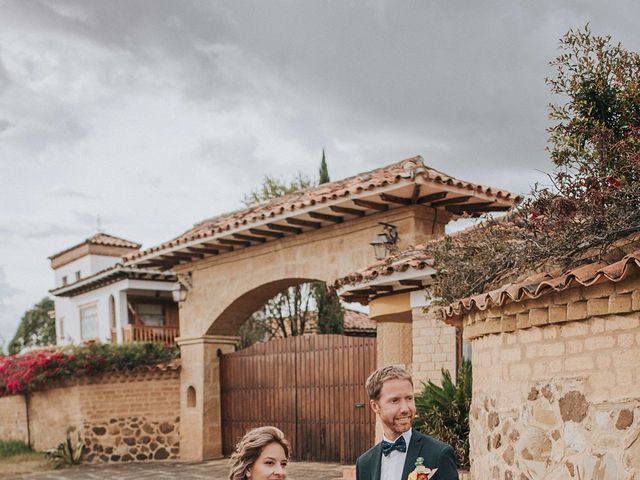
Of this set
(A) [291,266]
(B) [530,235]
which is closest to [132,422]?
(A) [291,266]

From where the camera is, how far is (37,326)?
135ft

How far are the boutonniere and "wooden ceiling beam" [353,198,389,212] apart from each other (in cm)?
862

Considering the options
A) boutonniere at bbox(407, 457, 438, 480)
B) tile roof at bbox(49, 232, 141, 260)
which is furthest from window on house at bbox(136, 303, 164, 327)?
boutonniere at bbox(407, 457, 438, 480)

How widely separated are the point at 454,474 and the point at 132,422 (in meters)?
14.5

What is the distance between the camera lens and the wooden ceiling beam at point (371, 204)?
11617 millimetres

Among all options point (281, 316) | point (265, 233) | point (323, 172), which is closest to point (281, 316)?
point (281, 316)

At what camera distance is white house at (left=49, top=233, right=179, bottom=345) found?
25484mm

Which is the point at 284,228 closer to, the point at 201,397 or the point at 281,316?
the point at 201,397

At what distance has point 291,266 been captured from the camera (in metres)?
13.9

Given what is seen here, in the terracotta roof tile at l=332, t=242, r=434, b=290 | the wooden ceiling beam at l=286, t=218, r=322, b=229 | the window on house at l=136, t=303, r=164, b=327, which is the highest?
the wooden ceiling beam at l=286, t=218, r=322, b=229

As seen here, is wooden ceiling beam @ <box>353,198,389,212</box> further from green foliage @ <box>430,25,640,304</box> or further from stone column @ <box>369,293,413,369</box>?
green foliage @ <box>430,25,640,304</box>

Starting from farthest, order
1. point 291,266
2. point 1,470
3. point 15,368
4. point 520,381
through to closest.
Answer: point 15,368 → point 1,470 → point 291,266 → point 520,381

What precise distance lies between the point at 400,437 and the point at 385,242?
8.54m

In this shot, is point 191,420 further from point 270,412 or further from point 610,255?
point 610,255
